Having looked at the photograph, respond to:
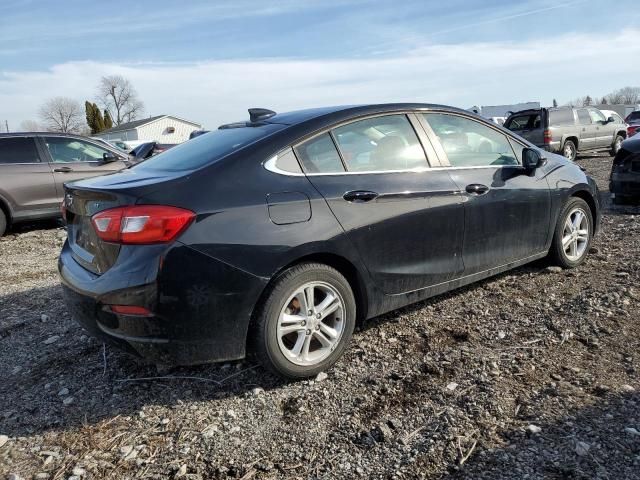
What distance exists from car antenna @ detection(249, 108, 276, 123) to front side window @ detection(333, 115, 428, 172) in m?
0.68

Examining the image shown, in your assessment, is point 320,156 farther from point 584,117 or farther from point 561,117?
point 584,117

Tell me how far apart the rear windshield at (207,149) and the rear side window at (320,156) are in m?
0.24

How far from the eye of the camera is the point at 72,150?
8492mm

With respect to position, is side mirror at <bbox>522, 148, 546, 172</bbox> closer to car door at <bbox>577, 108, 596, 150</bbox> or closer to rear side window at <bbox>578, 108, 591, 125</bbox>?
car door at <bbox>577, 108, 596, 150</bbox>

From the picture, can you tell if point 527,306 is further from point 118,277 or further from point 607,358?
point 118,277

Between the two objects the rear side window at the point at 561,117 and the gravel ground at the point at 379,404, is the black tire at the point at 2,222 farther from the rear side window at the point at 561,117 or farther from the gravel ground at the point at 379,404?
the rear side window at the point at 561,117

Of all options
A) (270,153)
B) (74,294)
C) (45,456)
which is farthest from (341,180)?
(45,456)

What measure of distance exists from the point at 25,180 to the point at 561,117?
1430cm

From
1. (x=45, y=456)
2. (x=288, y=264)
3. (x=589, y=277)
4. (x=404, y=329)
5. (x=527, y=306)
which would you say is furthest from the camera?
(x=589, y=277)

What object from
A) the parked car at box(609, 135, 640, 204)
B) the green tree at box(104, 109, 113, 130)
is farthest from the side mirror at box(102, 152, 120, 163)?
the green tree at box(104, 109, 113, 130)

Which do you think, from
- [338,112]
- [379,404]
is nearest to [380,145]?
[338,112]

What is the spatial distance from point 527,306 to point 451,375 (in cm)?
128

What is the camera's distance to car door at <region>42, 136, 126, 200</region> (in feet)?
26.6

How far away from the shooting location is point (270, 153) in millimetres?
3014
